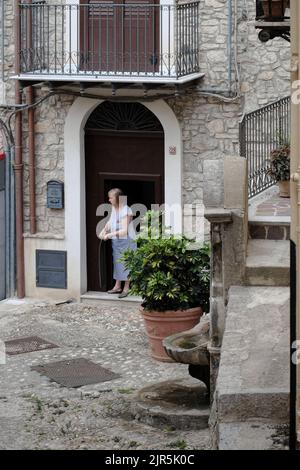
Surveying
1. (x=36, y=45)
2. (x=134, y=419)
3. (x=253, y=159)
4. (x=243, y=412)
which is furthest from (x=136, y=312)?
(x=243, y=412)

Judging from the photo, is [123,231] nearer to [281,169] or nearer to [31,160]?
[31,160]

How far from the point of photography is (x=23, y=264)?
16625 millimetres

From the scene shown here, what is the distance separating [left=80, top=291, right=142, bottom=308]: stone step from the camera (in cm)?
1589

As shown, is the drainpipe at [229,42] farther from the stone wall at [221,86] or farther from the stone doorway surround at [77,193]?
the stone doorway surround at [77,193]

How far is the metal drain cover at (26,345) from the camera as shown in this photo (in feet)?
43.9

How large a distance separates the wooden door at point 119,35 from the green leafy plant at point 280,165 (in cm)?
298

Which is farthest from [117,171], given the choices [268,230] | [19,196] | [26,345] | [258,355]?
[258,355]

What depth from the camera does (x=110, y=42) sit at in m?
15.8

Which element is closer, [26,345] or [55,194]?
[26,345]

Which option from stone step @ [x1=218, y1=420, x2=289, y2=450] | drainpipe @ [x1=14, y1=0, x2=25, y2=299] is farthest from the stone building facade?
stone step @ [x1=218, y1=420, x2=289, y2=450]

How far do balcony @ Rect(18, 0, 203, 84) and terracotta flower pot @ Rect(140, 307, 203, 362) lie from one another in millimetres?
3865

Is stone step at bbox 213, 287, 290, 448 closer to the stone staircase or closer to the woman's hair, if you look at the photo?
the stone staircase

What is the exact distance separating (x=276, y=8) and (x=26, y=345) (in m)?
5.57

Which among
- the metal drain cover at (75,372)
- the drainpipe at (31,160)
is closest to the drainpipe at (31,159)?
the drainpipe at (31,160)
